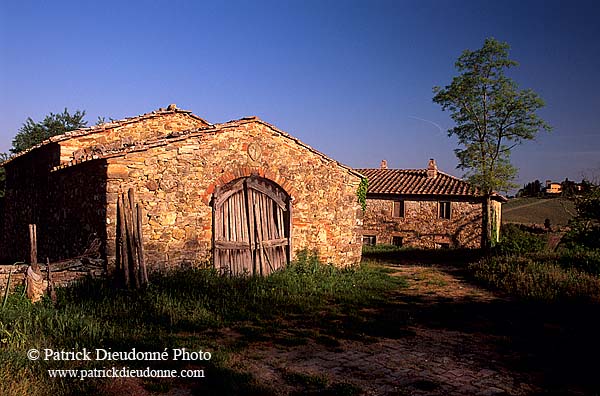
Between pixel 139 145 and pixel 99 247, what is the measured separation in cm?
233

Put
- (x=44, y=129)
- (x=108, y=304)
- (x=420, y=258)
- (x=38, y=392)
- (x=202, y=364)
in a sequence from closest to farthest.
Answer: (x=38, y=392)
(x=202, y=364)
(x=108, y=304)
(x=420, y=258)
(x=44, y=129)

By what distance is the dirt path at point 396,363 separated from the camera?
5488 mm

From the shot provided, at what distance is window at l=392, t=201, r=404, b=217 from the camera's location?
86.5ft

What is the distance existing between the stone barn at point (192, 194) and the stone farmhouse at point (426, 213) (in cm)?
1167

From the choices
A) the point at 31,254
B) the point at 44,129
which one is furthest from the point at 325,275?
the point at 44,129

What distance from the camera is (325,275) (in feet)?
42.1

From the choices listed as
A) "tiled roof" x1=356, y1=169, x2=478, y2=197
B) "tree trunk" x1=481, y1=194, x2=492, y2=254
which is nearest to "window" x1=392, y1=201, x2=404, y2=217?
"tiled roof" x1=356, y1=169, x2=478, y2=197

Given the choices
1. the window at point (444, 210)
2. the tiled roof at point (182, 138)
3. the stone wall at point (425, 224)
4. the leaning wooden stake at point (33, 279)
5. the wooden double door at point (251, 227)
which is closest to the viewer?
the leaning wooden stake at point (33, 279)

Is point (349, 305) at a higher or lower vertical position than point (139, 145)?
lower

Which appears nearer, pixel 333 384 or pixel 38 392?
pixel 38 392

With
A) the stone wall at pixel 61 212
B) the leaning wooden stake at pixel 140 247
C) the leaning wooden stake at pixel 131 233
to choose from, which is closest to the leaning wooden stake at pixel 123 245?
the leaning wooden stake at pixel 131 233

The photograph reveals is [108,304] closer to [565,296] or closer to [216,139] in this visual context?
[216,139]

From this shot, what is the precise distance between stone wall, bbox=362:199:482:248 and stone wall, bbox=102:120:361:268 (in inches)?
489

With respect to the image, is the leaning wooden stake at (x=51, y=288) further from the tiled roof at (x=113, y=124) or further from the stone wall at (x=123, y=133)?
the tiled roof at (x=113, y=124)
